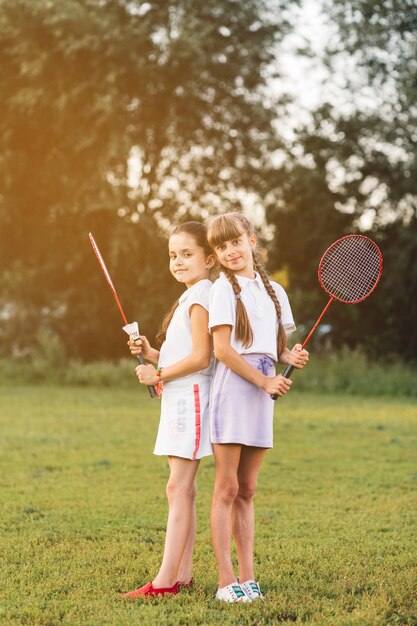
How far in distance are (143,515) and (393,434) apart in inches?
251

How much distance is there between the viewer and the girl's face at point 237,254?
493 cm

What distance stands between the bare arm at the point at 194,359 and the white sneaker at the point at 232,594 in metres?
1.09

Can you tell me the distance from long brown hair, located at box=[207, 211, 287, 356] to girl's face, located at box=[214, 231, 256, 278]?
0.07ft

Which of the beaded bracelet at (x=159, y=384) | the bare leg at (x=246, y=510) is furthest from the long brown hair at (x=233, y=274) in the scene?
the bare leg at (x=246, y=510)

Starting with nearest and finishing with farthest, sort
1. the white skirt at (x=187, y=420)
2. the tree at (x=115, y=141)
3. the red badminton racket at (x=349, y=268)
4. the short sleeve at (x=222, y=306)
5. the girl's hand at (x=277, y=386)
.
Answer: the girl's hand at (x=277, y=386), the short sleeve at (x=222, y=306), the white skirt at (x=187, y=420), the red badminton racket at (x=349, y=268), the tree at (x=115, y=141)

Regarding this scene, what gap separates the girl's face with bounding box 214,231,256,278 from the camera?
4926mm

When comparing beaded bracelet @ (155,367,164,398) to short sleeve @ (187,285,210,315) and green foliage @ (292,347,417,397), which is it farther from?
green foliage @ (292,347,417,397)

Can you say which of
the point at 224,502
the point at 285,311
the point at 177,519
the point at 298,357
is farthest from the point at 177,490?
the point at 285,311

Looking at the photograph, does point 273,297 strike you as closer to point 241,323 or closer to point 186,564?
point 241,323

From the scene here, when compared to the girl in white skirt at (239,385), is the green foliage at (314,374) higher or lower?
higher

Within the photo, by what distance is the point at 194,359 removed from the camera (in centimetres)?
489

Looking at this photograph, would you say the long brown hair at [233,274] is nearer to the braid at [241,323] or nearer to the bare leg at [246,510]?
the braid at [241,323]

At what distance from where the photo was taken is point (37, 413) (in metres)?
15.2

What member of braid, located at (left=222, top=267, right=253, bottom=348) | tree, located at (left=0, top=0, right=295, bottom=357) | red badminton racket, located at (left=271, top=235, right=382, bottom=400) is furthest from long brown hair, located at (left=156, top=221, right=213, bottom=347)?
tree, located at (left=0, top=0, right=295, bottom=357)
